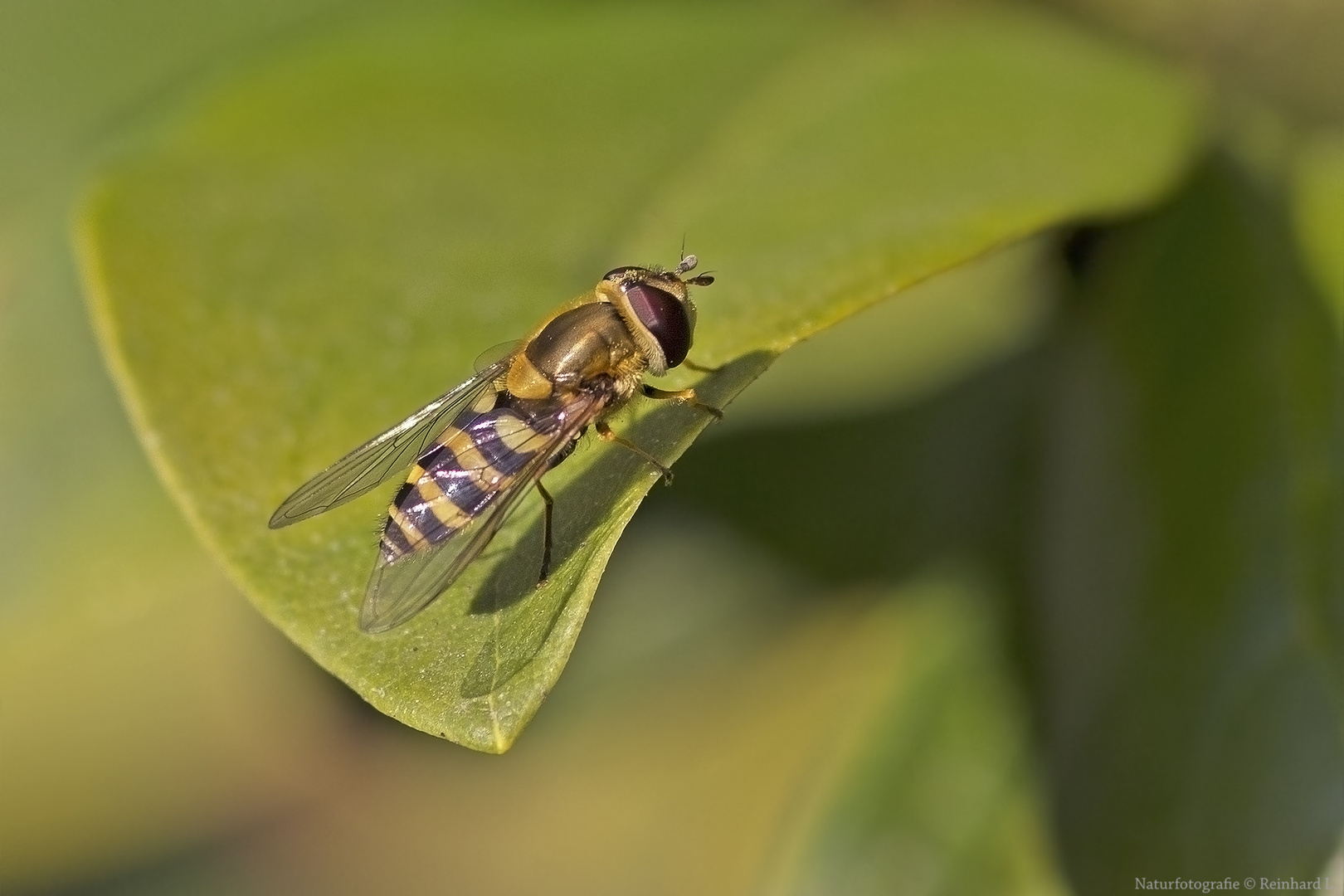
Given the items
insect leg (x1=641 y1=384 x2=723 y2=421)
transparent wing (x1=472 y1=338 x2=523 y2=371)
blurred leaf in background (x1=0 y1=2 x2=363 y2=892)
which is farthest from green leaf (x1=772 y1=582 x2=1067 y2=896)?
blurred leaf in background (x1=0 y1=2 x2=363 y2=892)

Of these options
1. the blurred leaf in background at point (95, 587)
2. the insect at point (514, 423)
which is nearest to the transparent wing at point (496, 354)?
the insect at point (514, 423)

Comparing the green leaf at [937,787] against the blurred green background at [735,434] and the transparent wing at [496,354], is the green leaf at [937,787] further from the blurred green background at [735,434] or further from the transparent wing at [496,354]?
the transparent wing at [496,354]

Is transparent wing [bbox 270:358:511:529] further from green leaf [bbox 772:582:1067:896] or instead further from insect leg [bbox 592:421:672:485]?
green leaf [bbox 772:582:1067:896]

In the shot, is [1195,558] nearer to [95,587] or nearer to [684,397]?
[684,397]

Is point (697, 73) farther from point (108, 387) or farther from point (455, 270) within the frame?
point (108, 387)

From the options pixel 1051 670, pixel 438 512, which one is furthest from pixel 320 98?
pixel 1051 670
